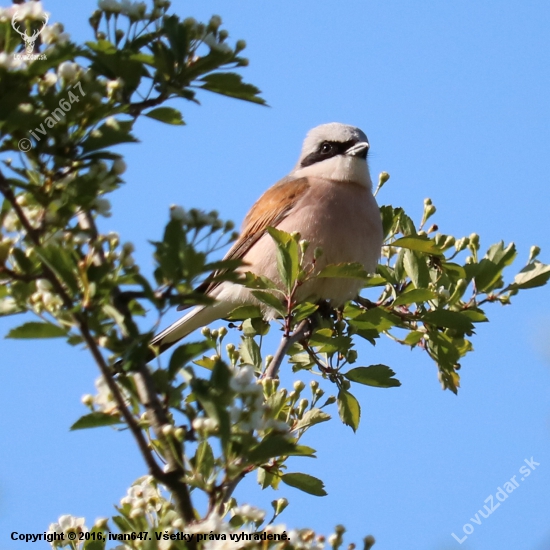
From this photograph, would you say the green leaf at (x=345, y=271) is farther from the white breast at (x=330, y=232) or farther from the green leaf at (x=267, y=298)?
the white breast at (x=330, y=232)

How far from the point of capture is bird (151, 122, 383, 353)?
4.84m

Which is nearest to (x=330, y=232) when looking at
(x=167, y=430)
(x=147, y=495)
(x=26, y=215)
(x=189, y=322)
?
(x=189, y=322)

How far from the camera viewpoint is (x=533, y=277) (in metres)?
3.69

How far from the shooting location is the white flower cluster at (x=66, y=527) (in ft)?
7.66

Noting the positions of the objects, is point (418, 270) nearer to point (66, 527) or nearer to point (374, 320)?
point (374, 320)

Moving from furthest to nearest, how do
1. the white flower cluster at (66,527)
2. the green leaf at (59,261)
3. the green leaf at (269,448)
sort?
1. the white flower cluster at (66,527)
2. the green leaf at (269,448)
3. the green leaf at (59,261)

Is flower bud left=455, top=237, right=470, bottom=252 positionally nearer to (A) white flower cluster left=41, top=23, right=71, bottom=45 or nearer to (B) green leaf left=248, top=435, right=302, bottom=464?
(B) green leaf left=248, top=435, right=302, bottom=464

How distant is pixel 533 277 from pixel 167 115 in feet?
6.26

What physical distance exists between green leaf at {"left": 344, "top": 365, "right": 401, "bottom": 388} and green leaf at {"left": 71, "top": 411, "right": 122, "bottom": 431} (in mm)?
1502

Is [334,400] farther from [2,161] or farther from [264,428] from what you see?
[2,161]

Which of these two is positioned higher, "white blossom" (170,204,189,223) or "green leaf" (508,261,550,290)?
"green leaf" (508,261,550,290)

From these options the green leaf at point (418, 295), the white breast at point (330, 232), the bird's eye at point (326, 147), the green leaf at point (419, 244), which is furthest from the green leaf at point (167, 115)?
the bird's eye at point (326, 147)

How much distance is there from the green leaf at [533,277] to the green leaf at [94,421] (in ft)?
7.10

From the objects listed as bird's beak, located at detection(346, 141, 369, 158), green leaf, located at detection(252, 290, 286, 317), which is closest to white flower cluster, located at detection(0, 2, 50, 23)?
green leaf, located at detection(252, 290, 286, 317)
